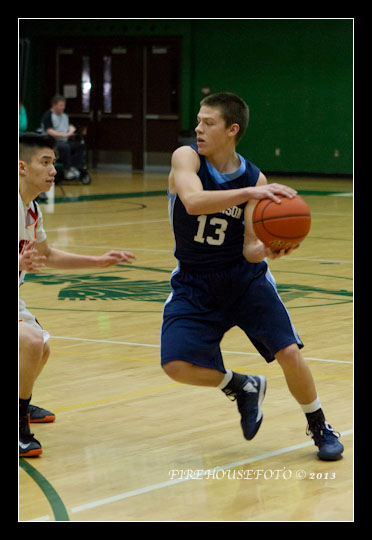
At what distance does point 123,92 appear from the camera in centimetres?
2331

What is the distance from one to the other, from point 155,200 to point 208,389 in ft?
36.8

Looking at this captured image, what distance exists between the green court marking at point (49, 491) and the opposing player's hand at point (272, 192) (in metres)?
1.29

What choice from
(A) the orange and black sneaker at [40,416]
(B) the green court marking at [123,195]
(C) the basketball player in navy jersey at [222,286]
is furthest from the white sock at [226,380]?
(B) the green court marking at [123,195]

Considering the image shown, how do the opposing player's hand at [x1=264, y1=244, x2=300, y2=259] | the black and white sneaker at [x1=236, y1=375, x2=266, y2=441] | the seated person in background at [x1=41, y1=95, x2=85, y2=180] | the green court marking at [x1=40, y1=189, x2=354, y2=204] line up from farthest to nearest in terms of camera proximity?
1. the seated person in background at [x1=41, y1=95, x2=85, y2=180]
2. the green court marking at [x1=40, y1=189, x2=354, y2=204]
3. the black and white sneaker at [x1=236, y1=375, x2=266, y2=441]
4. the opposing player's hand at [x1=264, y1=244, x2=300, y2=259]

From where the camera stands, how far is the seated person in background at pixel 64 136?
17.1 metres

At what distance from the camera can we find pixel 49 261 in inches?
173

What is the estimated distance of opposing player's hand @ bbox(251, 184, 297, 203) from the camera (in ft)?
12.3

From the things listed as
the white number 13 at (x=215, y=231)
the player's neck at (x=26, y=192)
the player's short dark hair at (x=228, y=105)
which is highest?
the player's short dark hair at (x=228, y=105)

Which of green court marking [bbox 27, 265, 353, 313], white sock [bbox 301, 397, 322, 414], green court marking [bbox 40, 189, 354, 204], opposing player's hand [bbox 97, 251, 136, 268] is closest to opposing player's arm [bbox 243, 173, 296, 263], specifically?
opposing player's hand [bbox 97, 251, 136, 268]

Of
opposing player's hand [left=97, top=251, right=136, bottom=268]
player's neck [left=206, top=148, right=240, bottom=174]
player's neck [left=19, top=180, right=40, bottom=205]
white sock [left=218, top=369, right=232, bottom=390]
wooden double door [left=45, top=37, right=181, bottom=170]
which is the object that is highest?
wooden double door [left=45, top=37, right=181, bottom=170]

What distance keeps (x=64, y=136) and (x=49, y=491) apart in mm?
14130

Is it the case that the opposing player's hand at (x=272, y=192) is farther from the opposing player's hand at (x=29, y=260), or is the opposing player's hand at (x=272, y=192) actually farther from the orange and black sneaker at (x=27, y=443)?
the orange and black sneaker at (x=27, y=443)

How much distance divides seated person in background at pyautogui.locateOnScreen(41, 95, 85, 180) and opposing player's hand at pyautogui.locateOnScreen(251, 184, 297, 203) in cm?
1311

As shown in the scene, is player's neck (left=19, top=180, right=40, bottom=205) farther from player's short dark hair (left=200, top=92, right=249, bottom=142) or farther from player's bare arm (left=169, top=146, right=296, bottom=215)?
player's short dark hair (left=200, top=92, right=249, bottom=142)
